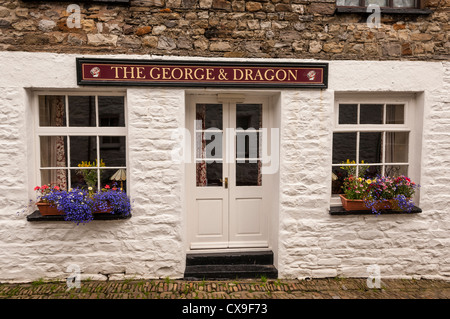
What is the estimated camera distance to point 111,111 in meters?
4.40

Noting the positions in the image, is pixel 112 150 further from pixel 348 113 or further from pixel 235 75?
pixel 348 113

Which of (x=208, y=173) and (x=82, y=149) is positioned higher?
(x=82, y=149)

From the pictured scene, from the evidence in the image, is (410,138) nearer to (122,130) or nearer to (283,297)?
(283,297)

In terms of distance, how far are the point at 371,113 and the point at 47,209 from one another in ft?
15.2

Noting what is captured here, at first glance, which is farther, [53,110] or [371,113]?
[371,113]

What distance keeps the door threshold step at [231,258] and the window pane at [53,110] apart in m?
2.64

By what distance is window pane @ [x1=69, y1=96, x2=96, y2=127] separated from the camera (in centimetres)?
423

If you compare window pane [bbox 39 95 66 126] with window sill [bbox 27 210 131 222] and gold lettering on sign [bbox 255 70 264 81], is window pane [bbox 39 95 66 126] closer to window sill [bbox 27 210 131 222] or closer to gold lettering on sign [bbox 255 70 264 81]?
window sill [bbox 27 210 131 222]

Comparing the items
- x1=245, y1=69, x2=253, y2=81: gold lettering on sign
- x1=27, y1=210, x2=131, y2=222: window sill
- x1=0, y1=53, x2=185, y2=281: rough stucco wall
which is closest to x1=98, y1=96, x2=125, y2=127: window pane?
x1=0, y1=53, x2=185, y2=281: rough stucco wall

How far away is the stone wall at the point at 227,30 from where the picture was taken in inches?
156

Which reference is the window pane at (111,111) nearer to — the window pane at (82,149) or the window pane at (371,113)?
the window pane at (82,149)

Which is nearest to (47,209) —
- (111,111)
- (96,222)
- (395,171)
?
(96,222)

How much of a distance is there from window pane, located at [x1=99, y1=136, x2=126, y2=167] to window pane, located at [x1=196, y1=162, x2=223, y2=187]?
1.17 m

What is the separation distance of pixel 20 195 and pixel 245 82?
3288 millimetres
